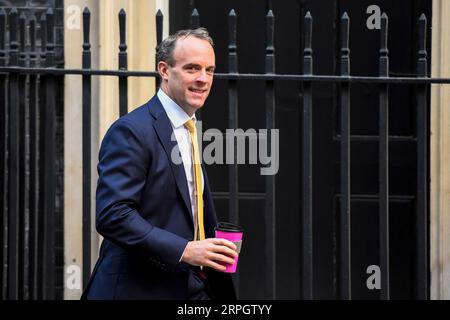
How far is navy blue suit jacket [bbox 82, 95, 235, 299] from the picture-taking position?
10.1ft

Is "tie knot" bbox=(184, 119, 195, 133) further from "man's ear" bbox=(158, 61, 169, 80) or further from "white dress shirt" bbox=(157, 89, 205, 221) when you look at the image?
"man's ear" bbox=(158, 61, 169, 80)

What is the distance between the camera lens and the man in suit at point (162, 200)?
3104mm

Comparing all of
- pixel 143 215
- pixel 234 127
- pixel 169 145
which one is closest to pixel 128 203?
pixel 143 215

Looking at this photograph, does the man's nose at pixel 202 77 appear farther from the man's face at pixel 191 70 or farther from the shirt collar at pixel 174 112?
the shirt collar at pixel 174 112

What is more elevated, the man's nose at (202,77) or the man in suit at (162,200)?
the man's nose at (202,77)

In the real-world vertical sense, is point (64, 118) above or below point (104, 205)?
above

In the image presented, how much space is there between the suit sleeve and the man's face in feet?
0.80

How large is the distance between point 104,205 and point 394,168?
9.38 ft

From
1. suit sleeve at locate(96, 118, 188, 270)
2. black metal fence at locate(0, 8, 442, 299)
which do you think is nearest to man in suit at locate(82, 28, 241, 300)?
suit sleeve at locate(96, 118, 188, 270)

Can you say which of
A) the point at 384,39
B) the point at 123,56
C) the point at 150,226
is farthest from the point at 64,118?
the point at 150,226

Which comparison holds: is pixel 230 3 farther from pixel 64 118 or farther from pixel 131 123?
pixel 131 123

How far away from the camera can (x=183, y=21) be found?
18.5 feet

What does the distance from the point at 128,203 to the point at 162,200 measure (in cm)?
16

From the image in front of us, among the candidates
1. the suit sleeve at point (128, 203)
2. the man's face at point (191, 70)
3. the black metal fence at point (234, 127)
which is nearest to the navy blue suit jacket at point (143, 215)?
the suit sleeve at point (128, 203)
